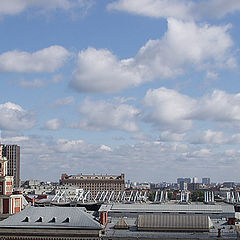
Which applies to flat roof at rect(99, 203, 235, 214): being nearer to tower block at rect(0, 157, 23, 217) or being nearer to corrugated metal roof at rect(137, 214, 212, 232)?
tower block at rect(0, 157, 23, 217)

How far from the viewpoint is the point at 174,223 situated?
10962 centimetres

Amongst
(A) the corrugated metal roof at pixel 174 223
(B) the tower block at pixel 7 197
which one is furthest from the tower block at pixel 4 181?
(A) the corrugated metal roof at pixel 174 223

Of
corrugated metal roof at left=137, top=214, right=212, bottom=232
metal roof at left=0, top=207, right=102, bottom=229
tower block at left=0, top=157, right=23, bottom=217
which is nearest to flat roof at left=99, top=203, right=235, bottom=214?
tower block at left=0, top=157, right=23, bottom=217

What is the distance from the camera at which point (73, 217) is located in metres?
111

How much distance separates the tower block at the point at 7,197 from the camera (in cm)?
12938

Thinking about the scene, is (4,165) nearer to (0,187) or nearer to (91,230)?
(0,187)

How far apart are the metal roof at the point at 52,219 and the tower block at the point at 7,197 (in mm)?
15885

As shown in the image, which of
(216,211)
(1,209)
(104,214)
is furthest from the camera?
(216,211)

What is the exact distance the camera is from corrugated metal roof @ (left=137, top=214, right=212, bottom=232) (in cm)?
10869

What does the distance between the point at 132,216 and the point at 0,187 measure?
2854 centimetres

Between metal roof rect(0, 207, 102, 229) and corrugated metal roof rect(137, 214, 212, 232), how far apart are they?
8.13m

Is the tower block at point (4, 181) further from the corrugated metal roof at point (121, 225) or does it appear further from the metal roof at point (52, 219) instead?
the corrugated metal roof at point (121, 225)

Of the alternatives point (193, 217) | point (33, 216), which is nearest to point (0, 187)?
point (33, 216)

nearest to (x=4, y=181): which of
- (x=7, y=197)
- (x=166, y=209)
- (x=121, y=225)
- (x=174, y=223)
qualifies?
(x=7, y=197)
